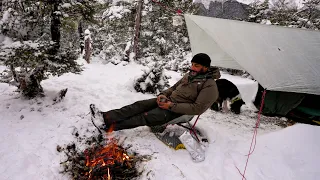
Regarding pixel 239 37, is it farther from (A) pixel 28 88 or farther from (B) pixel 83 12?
(A) pixel 28 88

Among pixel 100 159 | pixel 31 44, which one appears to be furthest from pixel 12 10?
pixel 100 159

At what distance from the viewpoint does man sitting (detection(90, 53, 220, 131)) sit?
9.62 ft

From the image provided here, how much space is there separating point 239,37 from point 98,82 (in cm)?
355

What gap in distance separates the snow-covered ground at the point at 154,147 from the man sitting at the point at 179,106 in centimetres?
28

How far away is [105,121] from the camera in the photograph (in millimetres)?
2979

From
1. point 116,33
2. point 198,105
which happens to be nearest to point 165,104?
point 198,105

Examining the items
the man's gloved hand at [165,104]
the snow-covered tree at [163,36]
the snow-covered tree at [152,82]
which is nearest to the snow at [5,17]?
the man's gloved hand at [165,104]

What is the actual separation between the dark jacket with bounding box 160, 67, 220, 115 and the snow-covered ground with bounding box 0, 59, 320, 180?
0.59m

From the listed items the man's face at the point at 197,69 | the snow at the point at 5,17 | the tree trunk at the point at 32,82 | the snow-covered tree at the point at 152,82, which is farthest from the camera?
the snow-covered tree at the point at 152,82

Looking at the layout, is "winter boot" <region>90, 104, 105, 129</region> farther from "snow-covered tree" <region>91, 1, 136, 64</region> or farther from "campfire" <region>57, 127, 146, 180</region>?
"snow-covered tree" <region>91, 1, 136, 64</region>

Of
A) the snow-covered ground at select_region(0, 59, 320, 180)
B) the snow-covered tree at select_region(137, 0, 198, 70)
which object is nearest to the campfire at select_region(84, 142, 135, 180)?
the snow-covered ground at select_region(0, 59, 320, 180)

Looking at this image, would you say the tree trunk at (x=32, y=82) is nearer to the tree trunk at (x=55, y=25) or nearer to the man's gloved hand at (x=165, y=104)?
the tree trunk at (x=55, y=25)

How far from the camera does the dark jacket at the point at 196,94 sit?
9.57ft

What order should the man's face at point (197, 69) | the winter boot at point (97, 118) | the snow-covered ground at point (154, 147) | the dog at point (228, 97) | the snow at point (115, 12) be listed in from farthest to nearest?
the snow at point (115, 12) → the dog at point (228, 97) → the man's face at point (197, 69) → the winter boot at point (97, 118) → the snow-covered ground at point (154, 147)
